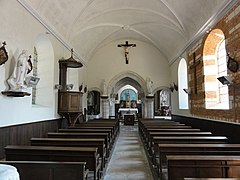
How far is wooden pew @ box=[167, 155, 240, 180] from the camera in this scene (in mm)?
3213

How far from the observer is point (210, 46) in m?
8.61

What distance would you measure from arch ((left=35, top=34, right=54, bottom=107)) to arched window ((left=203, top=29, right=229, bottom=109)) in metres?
5.87

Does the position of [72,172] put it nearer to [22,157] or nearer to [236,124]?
[22,157]

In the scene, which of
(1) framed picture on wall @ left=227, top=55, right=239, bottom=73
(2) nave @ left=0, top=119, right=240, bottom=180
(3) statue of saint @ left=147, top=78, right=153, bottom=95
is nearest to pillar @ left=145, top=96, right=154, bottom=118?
(3) statue of saint @ left=147, top=78, right=153, bottom=95

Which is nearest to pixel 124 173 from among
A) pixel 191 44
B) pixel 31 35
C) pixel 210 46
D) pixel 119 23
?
pixel 31 35

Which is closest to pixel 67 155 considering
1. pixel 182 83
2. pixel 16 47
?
pixel 16 47

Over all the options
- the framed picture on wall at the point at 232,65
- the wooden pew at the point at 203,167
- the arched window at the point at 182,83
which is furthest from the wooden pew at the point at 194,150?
the arched window at the point at 182,83

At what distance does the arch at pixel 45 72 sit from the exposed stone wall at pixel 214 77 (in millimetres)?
5811

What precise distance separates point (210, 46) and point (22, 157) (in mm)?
7419

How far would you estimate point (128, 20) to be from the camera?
40.4 ft

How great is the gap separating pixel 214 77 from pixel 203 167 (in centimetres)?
608

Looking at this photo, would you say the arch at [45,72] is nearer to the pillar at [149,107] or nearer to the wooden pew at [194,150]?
the wooden pew at [194,150]

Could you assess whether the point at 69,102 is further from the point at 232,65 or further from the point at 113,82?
the point at 113,82

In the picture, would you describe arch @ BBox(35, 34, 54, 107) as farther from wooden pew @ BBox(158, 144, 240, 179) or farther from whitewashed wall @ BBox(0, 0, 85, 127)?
wooden pew @ BBox(158, 144, 240, 179)
